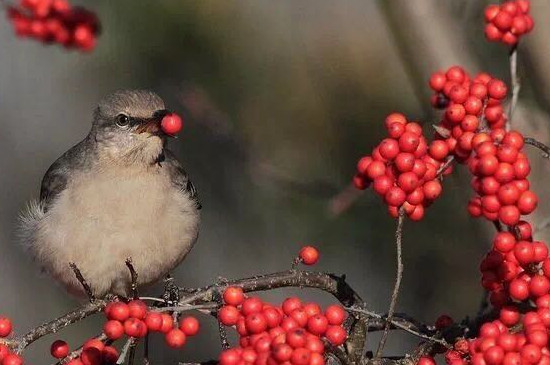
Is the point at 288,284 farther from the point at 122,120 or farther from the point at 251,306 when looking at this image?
the point at 122,120

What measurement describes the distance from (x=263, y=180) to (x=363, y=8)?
1.82 metres

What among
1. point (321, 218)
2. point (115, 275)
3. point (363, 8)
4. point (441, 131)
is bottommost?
point (441, 131)

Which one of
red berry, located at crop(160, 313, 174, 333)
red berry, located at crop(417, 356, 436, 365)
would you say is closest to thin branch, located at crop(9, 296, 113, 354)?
red berry, located at crop(160, 313, 174, 333)

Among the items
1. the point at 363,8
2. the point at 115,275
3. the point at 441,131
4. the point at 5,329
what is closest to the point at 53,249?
the point at 115,275

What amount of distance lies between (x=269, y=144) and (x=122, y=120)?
2611mm

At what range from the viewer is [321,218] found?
7.73 meters

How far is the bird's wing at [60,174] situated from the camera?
5.76m

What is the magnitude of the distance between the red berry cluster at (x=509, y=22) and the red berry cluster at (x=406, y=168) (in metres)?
0.78

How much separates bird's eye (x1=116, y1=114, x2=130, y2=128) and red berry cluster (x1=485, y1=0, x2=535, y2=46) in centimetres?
216

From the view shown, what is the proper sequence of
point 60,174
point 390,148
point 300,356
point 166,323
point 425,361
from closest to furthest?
1. point 300,356
2. point 425,361
3. point 166,323
4. point 390,148
5. point 60,174

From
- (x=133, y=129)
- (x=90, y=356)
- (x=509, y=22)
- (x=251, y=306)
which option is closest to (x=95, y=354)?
(x=90, y=356)

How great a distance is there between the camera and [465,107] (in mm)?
3512

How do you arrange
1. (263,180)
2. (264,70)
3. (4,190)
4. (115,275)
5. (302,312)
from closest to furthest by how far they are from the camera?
(302,312), (115,275), (263,180), (264,70), (4,190)

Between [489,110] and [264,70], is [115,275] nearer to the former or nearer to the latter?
[489,110]
